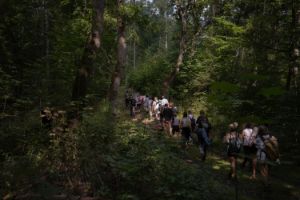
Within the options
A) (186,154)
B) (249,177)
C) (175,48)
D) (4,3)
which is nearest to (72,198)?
(249,177)

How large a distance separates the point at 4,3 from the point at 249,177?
17.4 m

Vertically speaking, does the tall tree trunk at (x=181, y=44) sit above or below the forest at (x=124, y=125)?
above

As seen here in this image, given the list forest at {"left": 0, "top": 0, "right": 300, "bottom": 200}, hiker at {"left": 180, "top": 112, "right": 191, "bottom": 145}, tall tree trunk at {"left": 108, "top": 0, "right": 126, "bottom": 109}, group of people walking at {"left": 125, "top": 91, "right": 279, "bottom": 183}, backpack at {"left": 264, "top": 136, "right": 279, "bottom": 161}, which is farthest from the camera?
tall tree trunk at {"left": 108, "top": 0, "right": 126, "bottom": 109}

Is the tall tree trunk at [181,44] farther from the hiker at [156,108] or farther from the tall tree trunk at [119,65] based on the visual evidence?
the tall tree trunk at [119,65]

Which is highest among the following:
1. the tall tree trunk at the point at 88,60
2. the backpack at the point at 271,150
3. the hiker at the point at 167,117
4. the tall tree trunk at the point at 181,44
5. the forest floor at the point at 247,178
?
the tall tree trunk at the point at 181,44

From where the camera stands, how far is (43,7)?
37.3 metres

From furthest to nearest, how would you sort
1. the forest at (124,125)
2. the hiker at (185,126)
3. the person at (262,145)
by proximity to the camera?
the hiker at (185,126)
the person at (262,145)
the forest at (124,125)

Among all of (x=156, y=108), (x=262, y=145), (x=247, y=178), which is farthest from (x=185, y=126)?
(x=156, y=108)

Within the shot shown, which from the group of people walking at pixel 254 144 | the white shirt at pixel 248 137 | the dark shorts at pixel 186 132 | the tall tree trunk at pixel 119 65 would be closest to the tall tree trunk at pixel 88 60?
the group of people walking at pixel 254 144

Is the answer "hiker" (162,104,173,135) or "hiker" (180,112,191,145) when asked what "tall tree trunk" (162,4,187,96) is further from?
"hiker" (180,112,191,145)

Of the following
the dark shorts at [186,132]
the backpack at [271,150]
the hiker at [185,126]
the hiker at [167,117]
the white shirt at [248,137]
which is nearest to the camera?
the backpack at [271,150]

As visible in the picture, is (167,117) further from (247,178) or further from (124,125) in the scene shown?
(124,125)

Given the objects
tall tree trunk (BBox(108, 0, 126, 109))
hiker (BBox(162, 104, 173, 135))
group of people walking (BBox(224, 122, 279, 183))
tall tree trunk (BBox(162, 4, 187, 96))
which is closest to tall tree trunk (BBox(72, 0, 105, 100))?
group of people walking (BBox(224, 122, 279, 183))

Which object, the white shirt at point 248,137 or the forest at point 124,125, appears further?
the white shirt at point 248,137
